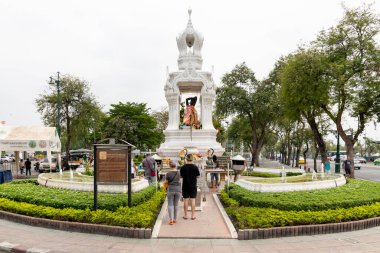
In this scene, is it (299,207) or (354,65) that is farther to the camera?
(354,65)

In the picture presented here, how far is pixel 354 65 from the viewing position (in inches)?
1060

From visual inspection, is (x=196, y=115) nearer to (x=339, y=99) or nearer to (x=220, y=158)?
(x=220, y=158)

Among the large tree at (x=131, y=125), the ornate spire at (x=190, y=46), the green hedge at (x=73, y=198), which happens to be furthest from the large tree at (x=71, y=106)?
the green hedge at (x=73, y=198)

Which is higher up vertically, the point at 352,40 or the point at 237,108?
the point at 352,40

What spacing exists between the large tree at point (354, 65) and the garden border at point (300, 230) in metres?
18.6

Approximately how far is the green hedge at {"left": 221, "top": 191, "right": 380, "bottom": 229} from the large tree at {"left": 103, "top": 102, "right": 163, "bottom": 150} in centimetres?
3923

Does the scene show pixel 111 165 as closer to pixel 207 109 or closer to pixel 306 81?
A: pixel 207 109

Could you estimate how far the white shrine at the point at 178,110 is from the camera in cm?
2298

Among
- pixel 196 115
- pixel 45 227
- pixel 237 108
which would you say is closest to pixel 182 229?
pixel 45 227

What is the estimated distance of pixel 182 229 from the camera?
9359mm

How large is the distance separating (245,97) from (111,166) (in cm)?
2971

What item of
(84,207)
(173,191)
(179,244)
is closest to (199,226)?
(173,191)

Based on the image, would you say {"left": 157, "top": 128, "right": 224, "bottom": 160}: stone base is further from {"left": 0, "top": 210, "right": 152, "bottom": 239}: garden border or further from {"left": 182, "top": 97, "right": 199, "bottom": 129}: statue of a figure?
{"left": 0, "top": 210, "right": 152, "bottom": 239}: garden border

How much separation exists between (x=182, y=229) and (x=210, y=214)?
2.06 metres
